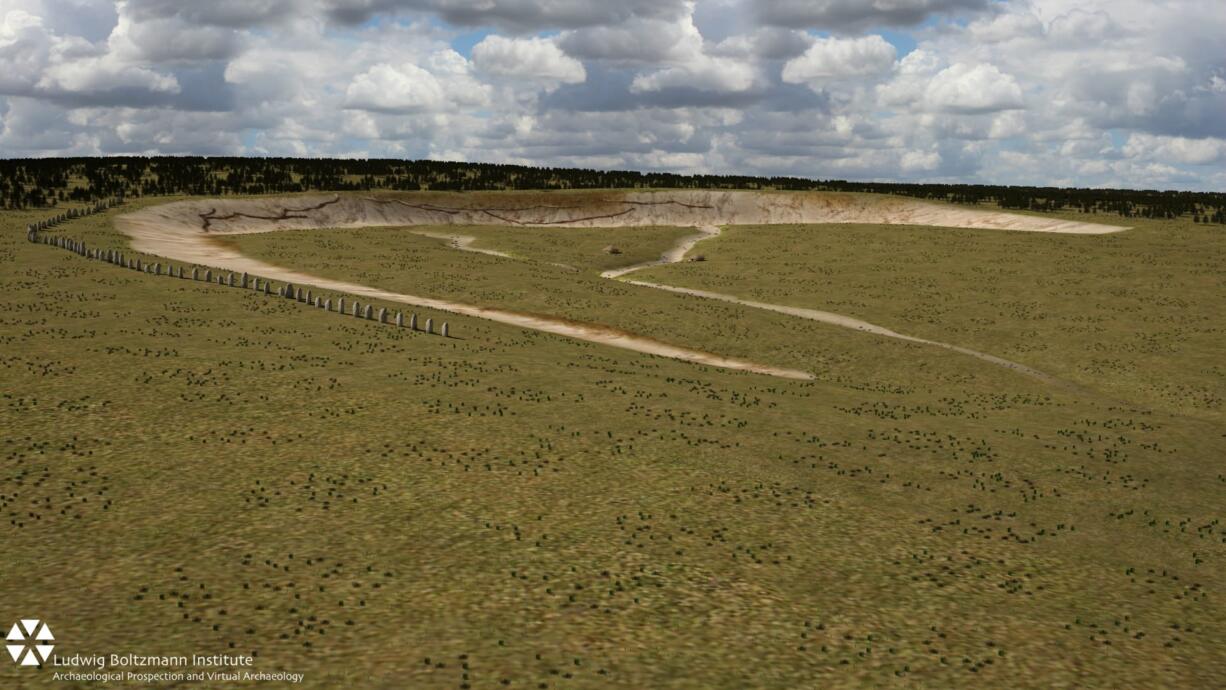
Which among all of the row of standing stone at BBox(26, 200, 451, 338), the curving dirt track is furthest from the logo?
the curving dirt track

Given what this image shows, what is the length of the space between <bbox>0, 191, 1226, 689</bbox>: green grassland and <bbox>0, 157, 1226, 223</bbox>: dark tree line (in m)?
77.9

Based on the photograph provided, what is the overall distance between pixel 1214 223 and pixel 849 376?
88.2 meters

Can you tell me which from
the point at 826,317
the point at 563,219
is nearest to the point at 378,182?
the point at 563,219

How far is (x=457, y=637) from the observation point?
56.5 ft

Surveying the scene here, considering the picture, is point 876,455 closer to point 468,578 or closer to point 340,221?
point 468,578

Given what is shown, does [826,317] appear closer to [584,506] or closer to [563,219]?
[584,506]

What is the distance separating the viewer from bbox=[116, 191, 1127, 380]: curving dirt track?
64312 millimetres

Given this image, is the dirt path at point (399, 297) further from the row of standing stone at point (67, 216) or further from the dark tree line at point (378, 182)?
the dark tree line at point (378, 182)

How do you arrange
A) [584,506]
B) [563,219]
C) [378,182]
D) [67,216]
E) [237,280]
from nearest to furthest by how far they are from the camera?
[584,506] < [237,280] < [67,216] < [563,219] < [378,182]

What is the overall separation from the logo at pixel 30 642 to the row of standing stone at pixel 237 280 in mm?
33234

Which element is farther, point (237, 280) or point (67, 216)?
point (67, 216)

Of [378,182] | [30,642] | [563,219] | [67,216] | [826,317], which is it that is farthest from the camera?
[378,182]

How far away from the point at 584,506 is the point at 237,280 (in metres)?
47.9

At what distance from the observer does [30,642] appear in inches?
628
